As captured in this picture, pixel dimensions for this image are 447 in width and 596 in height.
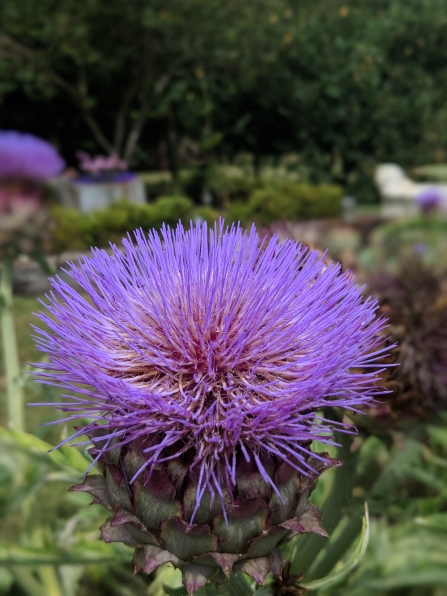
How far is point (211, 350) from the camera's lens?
0.53 meters

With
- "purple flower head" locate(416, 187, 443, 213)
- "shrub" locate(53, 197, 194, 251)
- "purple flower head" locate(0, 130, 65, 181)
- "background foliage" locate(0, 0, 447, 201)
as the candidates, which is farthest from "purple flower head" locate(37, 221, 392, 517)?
"background foliage" locate(0, 0, 447, 201)

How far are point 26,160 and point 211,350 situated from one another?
1331 millimetres

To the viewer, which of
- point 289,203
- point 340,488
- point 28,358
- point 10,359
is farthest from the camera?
point 289,203

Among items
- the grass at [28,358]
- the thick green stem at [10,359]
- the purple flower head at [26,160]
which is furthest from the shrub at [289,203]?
the thick green stem at [10,359]

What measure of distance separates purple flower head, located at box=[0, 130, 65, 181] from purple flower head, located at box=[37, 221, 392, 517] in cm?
113

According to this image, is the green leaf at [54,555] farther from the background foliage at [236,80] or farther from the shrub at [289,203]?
the background foliage at [236,80]

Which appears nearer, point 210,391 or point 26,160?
point 210,391

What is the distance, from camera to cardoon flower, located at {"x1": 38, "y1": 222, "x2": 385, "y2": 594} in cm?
49

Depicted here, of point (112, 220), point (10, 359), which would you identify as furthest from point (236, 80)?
point (10, 359)

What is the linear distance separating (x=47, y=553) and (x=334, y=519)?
15.1 inches

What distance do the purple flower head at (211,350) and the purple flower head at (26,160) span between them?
44.3 inches

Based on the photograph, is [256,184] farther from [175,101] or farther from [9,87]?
[9,87]

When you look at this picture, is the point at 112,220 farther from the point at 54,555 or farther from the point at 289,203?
the point at 54,555

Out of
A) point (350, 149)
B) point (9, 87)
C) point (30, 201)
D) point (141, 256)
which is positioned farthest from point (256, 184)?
point (141, 256)
